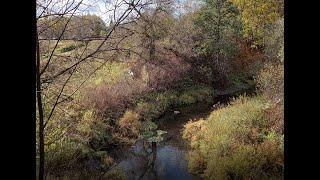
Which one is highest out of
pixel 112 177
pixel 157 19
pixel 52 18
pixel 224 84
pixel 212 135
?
pixel 157 19

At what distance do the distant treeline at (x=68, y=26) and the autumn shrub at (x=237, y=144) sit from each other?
3443 millimetres

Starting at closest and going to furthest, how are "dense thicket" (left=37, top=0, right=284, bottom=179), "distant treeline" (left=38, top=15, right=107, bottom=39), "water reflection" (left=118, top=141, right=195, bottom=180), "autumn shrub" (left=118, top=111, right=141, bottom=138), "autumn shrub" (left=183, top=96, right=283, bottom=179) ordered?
1. "distant treeline" (left=38, top=15, right=107, bottom=39)
2. "dense thicket" (left=37, top=0, right=284, bottom=179)
3. "autumn shrub" (left=183, top=96, right=283, bottom=179)
4. "water reflection" (left=118, top=141, right=195, bottom=180)
5. "autumn shrub" (left=118, top=111, right=141, bottom=138)

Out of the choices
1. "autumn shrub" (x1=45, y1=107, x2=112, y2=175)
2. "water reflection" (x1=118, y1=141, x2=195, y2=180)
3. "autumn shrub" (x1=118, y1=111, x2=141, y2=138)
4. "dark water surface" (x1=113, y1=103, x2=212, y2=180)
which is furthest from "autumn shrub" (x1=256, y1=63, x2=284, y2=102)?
"autumn shrub" (x1=45, y1=107, x2=112, y2=175)

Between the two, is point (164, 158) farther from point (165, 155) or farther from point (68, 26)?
point (68, 26)

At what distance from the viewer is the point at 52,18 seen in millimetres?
4773

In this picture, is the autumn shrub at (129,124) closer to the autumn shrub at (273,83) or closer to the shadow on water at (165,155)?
the shadow on water at (165,155)

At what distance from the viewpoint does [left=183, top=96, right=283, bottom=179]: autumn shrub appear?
22.4 feet

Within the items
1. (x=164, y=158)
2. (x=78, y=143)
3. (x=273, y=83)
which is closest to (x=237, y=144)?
(x=164, y=158)

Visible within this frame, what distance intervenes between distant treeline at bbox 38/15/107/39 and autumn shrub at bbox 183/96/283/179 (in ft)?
11.3

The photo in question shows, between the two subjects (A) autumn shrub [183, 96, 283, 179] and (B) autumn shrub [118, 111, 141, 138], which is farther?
(B) autumn shrub [118, 111, 141, 138]

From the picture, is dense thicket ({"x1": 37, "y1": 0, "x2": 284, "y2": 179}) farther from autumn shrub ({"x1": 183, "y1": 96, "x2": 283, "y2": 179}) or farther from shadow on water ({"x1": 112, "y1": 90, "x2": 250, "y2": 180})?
shadow on water ({"x1": 112, "y1": 90, "x2": 250, "y2": 180})
